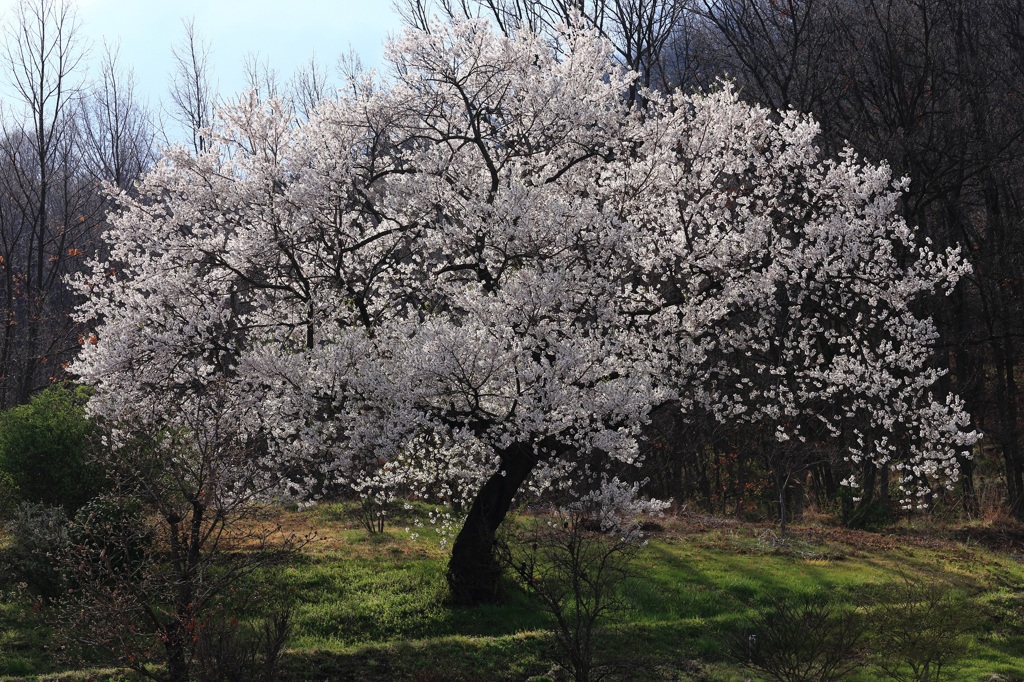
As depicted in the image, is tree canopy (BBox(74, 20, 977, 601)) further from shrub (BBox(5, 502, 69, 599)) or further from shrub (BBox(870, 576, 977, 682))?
shrub (BBox(870, 576, 977, 682))

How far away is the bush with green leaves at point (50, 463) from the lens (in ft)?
48.8

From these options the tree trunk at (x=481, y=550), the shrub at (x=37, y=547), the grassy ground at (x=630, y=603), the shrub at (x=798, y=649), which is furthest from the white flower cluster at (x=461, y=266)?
the shrub at (x=798, y=649)

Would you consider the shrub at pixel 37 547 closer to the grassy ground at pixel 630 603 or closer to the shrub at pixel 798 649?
the grassy ground at pixel 630 603

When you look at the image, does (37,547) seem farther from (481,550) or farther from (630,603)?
(630,603)

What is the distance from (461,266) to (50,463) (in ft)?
26.6

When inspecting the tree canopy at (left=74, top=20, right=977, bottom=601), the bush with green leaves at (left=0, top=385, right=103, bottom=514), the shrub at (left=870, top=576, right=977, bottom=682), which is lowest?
A: the shrub at (left=870, top=576, right=977, bottom=682)

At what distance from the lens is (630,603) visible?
13945mm

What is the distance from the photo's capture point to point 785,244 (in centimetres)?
1368

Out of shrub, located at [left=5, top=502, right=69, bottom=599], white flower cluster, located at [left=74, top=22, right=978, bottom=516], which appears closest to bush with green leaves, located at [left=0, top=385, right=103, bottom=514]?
shrub, located at [left=5, top=502, right=69, bottom=599]

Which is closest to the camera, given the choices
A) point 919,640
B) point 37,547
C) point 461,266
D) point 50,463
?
point 919,640

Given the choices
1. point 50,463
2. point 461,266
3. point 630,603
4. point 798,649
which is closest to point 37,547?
point 50,463

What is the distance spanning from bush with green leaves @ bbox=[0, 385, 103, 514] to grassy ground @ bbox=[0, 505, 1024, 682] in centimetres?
200

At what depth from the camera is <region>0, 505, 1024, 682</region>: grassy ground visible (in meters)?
11.1

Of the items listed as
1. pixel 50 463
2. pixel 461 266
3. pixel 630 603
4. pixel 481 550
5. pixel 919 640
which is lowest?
pixel 919 640
